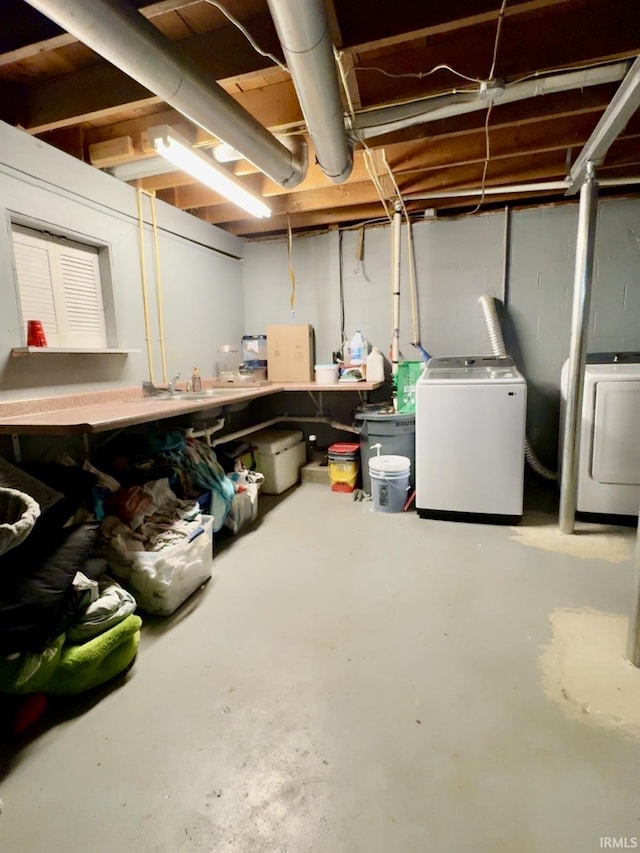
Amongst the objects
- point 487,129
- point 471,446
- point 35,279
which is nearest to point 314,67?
point 487,129

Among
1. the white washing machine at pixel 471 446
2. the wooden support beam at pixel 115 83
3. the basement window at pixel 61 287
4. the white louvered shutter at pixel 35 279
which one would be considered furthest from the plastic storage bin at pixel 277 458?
the wooden support beam at pixel 115 83

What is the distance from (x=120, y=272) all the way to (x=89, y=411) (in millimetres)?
1121

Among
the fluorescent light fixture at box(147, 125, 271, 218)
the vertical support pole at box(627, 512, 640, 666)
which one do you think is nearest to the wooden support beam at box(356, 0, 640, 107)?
the fluorescent light fixture at box(147, 125, 271, 218)

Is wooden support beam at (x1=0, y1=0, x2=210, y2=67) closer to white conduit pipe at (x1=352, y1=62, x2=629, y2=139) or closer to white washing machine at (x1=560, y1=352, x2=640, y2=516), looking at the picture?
white conduit pipe at (x1=352, y1=62, x2=629, y2=139)

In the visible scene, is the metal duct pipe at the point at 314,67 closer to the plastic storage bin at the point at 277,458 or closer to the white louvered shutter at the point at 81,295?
the white louvered shutter at the point at 81,295

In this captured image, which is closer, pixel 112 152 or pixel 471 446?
pixel 112 152

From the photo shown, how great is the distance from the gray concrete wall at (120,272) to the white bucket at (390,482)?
1.77 m

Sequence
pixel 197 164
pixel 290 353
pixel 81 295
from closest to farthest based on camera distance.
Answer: pixel 197 164 → pixel 81 295 → pixel 290 353

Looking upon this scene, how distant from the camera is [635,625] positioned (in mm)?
1447

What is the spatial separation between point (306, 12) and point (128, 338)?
6.97ft

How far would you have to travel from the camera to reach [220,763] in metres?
1.16

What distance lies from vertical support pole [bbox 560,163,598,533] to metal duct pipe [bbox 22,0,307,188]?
1.75m

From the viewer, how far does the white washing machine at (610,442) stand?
2.54 metres

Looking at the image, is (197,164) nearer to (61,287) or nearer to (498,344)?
(61,287)
